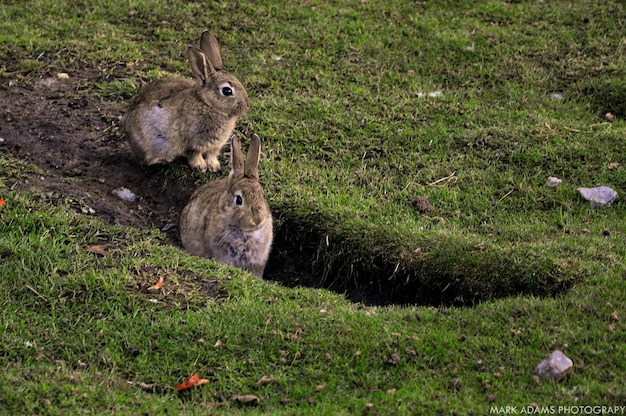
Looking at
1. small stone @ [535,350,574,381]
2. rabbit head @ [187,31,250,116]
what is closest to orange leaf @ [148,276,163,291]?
rabbit head @ [187,31,250,116]

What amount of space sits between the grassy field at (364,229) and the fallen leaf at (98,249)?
6 centimetres

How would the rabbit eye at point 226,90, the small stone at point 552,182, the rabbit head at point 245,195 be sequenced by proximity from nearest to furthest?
the rabbit head at point 245,195, the small stone at point 552,182, the rabbit eye at point 226,90

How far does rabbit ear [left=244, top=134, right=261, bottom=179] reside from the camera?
650 cm

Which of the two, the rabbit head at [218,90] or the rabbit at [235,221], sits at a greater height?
the rabbit head at [218,90]

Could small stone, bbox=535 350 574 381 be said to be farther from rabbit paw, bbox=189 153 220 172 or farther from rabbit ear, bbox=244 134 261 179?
rabbit paw, bbox=189 153 220 172

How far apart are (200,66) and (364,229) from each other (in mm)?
2176

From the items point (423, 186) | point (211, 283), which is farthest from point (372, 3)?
point (211, 283)

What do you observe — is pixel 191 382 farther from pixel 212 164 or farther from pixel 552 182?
pixel 552 182

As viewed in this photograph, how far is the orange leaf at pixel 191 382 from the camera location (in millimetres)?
4691

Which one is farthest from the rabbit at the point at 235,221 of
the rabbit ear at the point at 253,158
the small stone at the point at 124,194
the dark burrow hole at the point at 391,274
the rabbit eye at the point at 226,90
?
the rabbit eye at the point at 226,90

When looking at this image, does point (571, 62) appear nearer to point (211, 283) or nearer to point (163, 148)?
point (163, 148)

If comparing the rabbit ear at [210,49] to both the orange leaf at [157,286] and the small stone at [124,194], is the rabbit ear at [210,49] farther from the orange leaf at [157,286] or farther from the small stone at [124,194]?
the orange leaf at [157,286]

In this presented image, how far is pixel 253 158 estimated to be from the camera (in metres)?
6.53

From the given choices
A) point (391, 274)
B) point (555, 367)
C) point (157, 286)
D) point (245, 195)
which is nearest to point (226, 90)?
point (245, 195)
